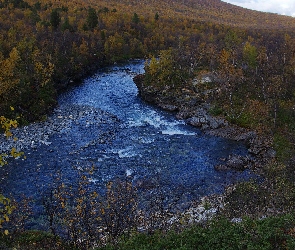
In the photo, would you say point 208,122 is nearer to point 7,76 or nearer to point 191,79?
point 191,79

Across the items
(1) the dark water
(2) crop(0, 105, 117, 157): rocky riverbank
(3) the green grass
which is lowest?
(2) crop(0, 105, 117, 157): rocky riverbank

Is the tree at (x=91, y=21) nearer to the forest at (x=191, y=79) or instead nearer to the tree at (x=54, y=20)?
the forest at (x=191, y=79)

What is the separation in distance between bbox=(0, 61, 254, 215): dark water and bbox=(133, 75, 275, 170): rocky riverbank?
1.27m

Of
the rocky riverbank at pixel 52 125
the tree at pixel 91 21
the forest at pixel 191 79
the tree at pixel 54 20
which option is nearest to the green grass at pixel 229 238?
the forest at pixel 191 79

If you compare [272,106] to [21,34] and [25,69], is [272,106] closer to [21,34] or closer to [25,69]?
[25,69]

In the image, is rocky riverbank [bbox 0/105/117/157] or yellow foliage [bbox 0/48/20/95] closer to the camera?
rocky riverbank [bbox 0/105/117/157]

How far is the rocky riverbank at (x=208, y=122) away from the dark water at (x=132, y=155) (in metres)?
1.27

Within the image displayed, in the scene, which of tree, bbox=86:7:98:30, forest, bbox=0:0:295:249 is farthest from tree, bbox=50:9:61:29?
tree, bbox=86:7:98:30

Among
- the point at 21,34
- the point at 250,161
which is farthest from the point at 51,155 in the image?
the point at 21,34

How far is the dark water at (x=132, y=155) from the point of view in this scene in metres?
31.5

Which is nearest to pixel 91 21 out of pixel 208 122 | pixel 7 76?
pixel 7 76

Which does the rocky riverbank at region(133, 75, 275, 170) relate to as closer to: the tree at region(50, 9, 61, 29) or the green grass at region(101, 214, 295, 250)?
the green grass at region(101, 214, 295, 250)

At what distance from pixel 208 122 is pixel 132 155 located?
15112 millimetres

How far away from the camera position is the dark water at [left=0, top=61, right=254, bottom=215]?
31.5 m
